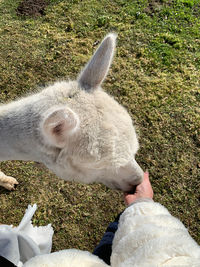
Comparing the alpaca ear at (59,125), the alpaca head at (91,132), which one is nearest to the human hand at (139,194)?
the alpaca head at (91,132)

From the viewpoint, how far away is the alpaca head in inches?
68.5

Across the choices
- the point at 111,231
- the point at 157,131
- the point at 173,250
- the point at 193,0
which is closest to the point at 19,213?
the point at 111,231

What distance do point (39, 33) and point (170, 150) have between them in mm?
3004

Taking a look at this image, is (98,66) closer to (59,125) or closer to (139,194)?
(59,125)

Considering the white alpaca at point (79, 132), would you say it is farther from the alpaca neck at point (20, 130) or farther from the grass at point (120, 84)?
the grass at point (120, 84)

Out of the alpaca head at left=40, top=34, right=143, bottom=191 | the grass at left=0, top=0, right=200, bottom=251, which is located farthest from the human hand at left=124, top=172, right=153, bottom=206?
the grass at left=0, top=0, right=200, bottom=251

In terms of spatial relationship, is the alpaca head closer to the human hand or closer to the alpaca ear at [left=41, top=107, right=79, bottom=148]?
the alpaca ear at [left=41, top=107, right=79, bottom=148]

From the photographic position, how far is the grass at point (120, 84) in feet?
10.8

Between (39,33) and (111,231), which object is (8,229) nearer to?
(111,231)

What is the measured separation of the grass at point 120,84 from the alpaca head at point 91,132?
1444 millimetres

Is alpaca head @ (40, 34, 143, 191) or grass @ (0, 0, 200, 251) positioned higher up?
alpaca head @ (40, 34, 143, 191)

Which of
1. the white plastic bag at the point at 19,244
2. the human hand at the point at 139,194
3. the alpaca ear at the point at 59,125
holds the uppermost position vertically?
the alpaca ear at the point at 59,125

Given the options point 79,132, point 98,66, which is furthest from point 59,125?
point 98,66

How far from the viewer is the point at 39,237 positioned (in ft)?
8.52
